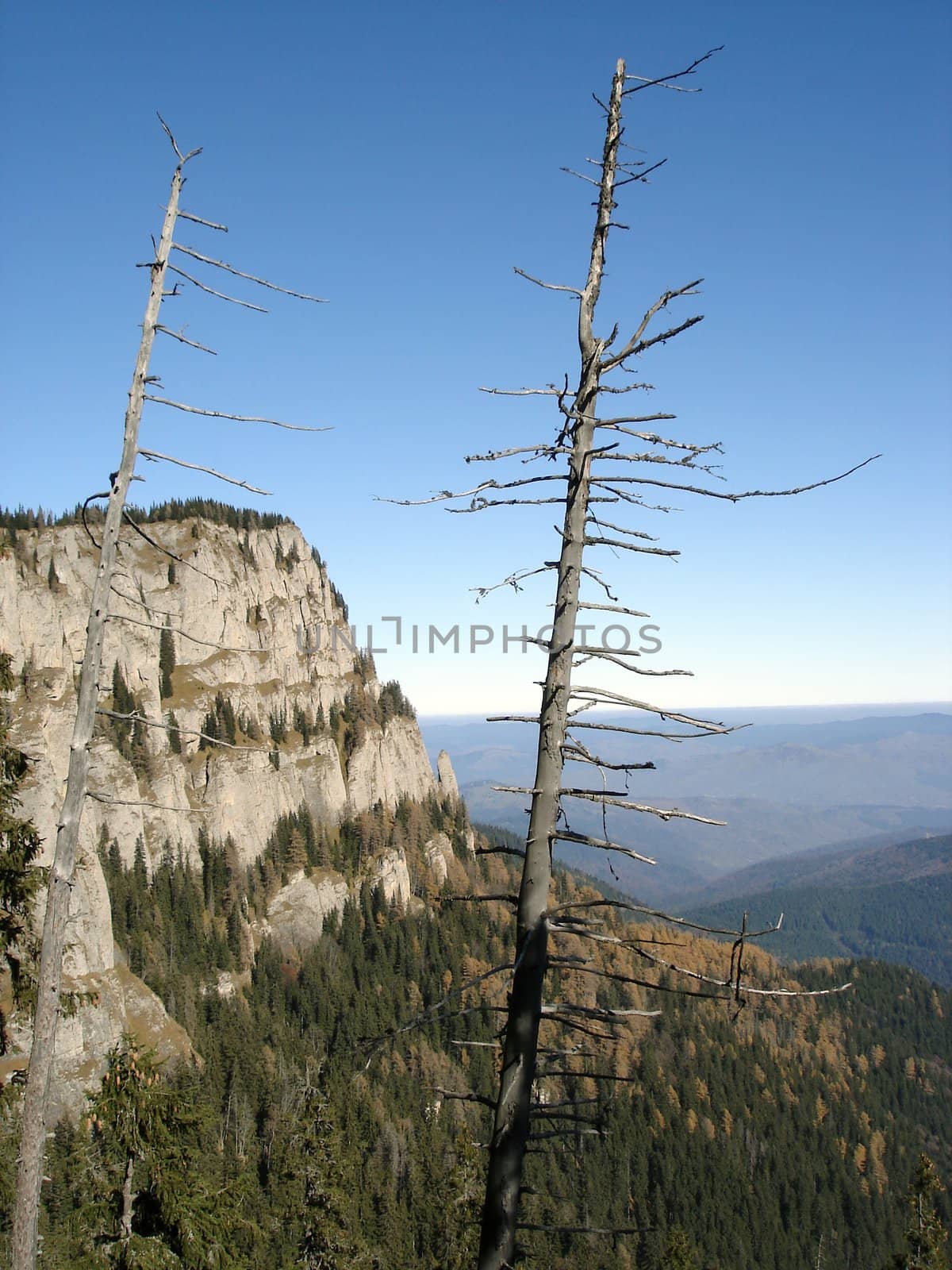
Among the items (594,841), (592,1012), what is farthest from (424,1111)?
(594,841)

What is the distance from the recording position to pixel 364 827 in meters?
125

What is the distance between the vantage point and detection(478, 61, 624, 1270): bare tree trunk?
266 inches

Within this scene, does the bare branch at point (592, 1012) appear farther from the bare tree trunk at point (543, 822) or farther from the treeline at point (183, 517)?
the treeline at point (183, 517)

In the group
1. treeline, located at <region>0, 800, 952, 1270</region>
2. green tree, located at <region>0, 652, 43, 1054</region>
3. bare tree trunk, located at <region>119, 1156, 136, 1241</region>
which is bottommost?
treeline, located at <region>0, 800, 952, 1270</region>

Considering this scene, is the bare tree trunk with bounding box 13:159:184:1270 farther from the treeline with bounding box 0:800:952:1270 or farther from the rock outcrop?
the rock outcrop

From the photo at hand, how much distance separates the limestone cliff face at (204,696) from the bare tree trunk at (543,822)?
47.5m

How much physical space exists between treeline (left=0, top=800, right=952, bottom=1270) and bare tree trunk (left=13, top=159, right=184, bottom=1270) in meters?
9.44

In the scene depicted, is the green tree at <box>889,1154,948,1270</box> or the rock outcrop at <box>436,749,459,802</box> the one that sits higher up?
the rock outcrop at <box>436,749,459,802</box>

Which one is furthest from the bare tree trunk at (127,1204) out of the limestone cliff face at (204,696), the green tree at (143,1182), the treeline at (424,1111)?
the limestone cliff face at (204,696)

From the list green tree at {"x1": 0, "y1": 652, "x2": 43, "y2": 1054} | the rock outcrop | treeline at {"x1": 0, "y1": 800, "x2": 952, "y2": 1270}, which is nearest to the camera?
green tree at {"x1": 0, "y1": 652, "x2": 43, "y2": 1054}

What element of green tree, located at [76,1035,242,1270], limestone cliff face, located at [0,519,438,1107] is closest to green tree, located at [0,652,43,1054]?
green tree, located at [76,1035,242,1270]

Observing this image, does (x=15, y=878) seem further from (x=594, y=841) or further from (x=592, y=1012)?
(x=594, y=841)

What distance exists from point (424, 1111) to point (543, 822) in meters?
84.3

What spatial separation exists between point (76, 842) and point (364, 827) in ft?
394
